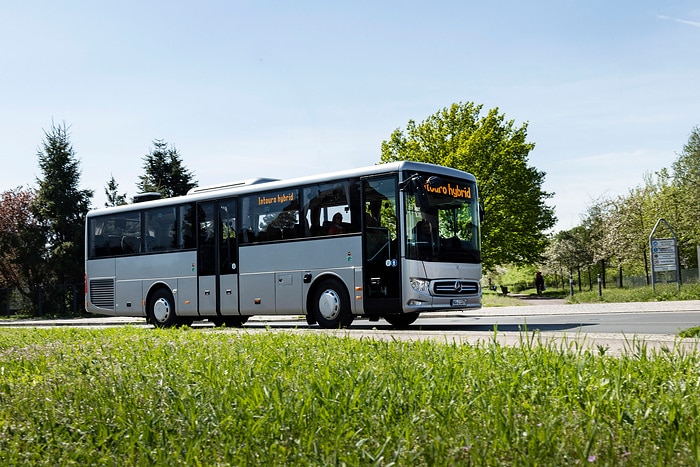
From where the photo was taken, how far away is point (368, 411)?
437 cm

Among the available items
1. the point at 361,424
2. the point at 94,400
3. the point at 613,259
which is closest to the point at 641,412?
the point at 361,424

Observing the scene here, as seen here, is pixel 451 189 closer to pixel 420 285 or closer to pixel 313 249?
pixel 420 285

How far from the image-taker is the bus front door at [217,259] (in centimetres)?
1817

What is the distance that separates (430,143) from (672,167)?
35.1 m

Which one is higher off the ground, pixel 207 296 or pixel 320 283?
pixel 320 283

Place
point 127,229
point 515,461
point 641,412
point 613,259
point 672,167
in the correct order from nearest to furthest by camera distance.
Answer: point 515,461 → point 641,412 → point 127,229 → point 613,259 → point 672,167

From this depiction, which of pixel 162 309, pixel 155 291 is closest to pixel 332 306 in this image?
pixel 162 309

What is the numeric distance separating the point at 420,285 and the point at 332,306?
2134 millimetres

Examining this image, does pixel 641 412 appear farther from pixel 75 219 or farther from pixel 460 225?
pixel 75 219

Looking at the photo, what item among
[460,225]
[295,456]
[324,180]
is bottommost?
[295,456]

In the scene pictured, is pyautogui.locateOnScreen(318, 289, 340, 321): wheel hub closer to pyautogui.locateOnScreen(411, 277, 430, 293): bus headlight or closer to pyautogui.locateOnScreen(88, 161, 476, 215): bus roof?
pyautogui.locateOnScreen(411, 277, 430, 293): bus headlight

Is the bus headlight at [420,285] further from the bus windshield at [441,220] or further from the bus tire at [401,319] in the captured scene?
the bus tire at [401,319]

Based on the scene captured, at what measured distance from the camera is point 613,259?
59.4 m

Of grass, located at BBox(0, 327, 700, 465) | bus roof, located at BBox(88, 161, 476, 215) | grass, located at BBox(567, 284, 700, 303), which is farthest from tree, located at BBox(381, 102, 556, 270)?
grass, located at BBox(0, 327, 700, 465)
